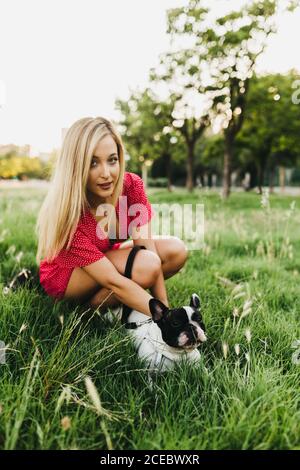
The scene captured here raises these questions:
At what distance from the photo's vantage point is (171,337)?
2.26 m

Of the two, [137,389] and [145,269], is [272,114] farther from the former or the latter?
[137,389]

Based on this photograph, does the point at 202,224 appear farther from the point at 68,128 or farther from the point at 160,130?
the point at 160,130

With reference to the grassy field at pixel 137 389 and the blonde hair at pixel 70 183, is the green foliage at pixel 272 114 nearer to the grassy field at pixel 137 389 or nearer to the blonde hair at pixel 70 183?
the blonde hair at pixel 70 183

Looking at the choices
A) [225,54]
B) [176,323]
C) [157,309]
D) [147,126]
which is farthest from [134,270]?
[147,126]

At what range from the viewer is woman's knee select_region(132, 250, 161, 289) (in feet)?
9.12

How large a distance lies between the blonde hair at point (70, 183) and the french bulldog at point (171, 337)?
0.74m

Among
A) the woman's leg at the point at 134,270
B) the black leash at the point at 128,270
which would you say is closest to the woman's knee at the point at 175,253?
the woman's leg at the point at 134,270

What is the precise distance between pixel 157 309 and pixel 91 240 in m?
0.77

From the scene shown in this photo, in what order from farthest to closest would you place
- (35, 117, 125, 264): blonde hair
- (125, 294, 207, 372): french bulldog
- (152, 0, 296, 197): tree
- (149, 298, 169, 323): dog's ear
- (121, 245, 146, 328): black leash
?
(152, 0, 296, 197): tree, (121, 245, 146, 328): black leash, (35, 117, 125, 264): blonde hair, (149, 298, 169, 323): dog's ear, (125, 294, 207, 372): french bulldog

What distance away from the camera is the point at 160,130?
28328 mm

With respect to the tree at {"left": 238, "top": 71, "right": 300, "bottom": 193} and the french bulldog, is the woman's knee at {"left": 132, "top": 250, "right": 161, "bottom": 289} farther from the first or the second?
the tree at {"left": 238, "top": 71, "right": 300, "bottom": 193}

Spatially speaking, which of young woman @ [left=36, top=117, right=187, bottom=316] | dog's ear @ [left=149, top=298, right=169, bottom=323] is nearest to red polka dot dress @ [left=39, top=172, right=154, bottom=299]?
young woman @ [left=36, top=117, right=187, bottom=316]

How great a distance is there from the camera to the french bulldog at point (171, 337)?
2.20 metres

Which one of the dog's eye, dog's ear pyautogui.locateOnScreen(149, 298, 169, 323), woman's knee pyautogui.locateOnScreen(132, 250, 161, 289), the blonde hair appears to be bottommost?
the dog's eye
